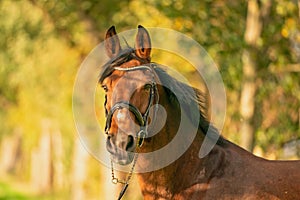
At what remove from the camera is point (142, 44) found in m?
7.47

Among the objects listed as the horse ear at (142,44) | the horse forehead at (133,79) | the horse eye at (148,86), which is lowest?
the horse eye at (148,86)

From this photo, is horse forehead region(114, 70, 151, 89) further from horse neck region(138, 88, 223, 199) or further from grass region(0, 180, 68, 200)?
grass region(0, 180, 68, 200)

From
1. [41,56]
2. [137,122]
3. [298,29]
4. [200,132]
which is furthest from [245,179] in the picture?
[41,56]

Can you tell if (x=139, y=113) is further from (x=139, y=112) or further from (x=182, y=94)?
(x=182, y=94)

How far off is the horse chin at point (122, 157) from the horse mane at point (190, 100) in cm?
66

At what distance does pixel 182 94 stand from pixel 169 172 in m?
0.65

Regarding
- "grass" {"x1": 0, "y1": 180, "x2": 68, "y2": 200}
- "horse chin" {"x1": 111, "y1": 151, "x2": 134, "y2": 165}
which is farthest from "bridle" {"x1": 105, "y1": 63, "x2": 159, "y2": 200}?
"grass" {"x1": 0, "y1": 180, "x2": 68, "y2": 200}

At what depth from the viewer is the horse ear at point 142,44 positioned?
7.45 metres

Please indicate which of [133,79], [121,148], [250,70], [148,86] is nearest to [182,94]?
[148,86]

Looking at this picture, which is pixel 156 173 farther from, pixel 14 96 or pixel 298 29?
pixel 14 96

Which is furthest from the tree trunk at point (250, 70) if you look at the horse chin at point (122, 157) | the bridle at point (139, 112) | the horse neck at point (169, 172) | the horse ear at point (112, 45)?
the horse chin at point (122, 157)

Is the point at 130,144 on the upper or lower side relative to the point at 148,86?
lower

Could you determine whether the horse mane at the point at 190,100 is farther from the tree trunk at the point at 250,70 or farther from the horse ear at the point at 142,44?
the tree trunk at the point at 250,70

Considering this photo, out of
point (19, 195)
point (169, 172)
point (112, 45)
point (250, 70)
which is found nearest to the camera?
point (169, 172)
